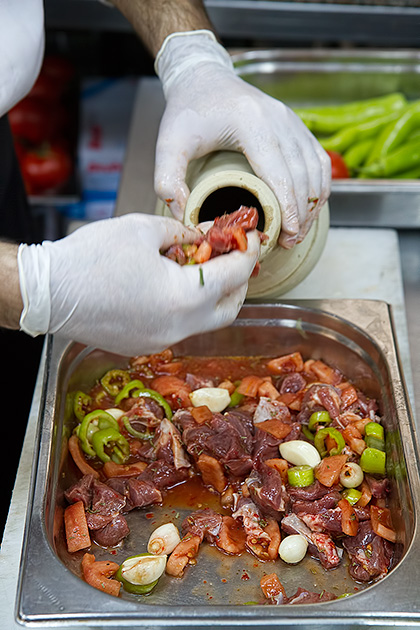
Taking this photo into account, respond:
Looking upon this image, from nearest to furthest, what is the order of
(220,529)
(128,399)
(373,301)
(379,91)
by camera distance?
(220,529) < (128,399) < (373,301) < (379,91)

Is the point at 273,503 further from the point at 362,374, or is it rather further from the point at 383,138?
the point at 383,138

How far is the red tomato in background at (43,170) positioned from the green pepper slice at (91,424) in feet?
7.04

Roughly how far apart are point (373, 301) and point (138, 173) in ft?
3.66

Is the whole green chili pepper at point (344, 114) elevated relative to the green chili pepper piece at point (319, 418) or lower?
elevated

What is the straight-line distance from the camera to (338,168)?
272cm

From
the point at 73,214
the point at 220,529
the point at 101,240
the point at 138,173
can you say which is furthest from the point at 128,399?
the point at 73,214

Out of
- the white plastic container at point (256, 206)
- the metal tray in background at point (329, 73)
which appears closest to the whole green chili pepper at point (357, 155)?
the metal tray in background at point (329, 73)

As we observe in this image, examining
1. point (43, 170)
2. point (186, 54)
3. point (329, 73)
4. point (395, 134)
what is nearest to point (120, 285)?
point (186, 54)

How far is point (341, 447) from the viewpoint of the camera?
1.77m

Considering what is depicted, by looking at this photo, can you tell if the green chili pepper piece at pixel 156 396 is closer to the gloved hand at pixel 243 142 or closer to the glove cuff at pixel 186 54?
the gloved hand at pixel 243 142

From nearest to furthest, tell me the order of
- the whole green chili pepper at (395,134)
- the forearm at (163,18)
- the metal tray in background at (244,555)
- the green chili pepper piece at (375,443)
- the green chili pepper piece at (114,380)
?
the metal tray in background at (244,555) → the green chili pepper piece at (375,443) → the green chili pepper piece at (114,380) → the forearm at (163,18) → the whole green chili pepper at (395,134)

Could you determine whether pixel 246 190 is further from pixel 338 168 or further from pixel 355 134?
pixel 355 134

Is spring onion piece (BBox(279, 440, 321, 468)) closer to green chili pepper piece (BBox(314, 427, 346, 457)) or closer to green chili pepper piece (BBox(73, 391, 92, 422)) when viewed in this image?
green chili pepper piece (BBox(314, 427, 346, 457))

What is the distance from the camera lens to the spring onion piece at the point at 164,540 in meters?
1.58
